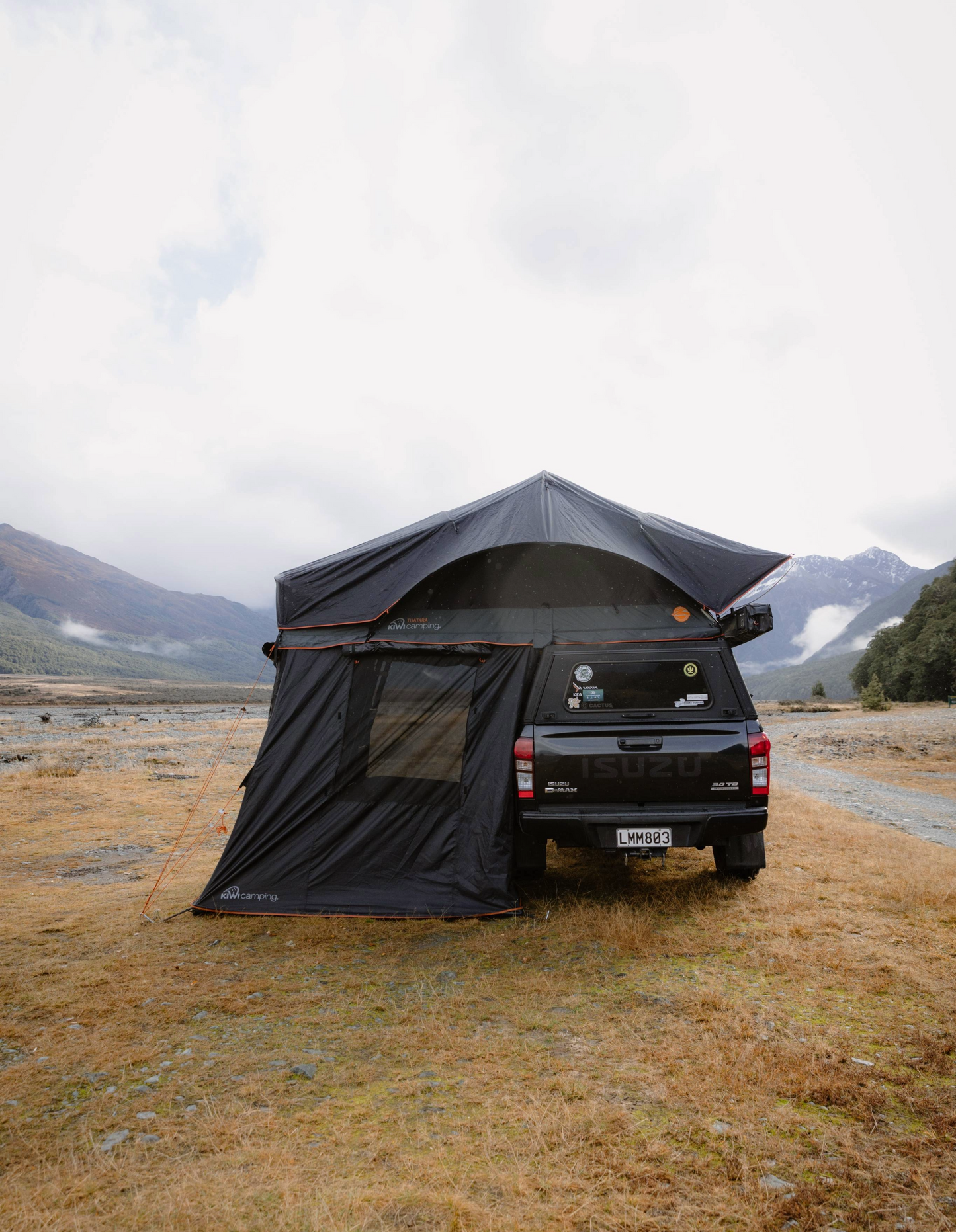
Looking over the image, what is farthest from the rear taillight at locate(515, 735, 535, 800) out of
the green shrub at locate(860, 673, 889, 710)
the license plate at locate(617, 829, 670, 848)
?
the green shrub at locate(860, 673, 889, 710)

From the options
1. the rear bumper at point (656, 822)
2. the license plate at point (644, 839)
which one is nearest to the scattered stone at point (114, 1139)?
the rear bumper at point (656, 822)

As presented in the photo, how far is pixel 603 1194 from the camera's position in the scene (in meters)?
2.45

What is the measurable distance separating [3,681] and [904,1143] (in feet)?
515

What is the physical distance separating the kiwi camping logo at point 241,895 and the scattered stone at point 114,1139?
3048 mm

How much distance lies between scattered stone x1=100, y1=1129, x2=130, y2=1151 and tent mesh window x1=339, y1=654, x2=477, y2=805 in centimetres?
333

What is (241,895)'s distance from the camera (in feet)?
19.7

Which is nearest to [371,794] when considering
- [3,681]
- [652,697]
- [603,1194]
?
[652,697]

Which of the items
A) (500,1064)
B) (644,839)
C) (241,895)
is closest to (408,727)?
(241,895)

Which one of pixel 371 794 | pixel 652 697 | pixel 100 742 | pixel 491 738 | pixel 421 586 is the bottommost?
pixel 100 742

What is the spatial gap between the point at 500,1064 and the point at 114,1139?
1710 millimetres

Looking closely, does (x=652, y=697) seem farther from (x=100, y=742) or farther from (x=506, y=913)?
(x=100, y=742)

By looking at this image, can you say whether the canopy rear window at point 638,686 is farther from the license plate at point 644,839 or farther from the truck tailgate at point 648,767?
the license plate at point 644,839

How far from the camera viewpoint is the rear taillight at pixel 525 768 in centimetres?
572

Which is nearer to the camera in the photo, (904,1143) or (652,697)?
(904,1143)
